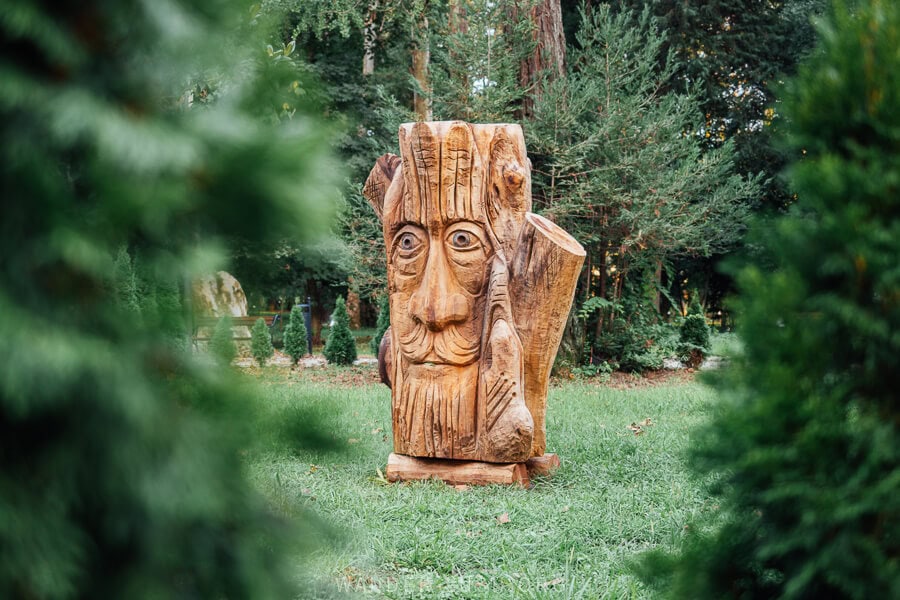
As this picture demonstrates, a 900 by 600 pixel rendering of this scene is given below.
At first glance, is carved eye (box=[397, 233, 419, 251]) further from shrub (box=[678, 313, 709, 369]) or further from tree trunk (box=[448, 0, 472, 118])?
shrub (box=[678, 313, 709, 369])

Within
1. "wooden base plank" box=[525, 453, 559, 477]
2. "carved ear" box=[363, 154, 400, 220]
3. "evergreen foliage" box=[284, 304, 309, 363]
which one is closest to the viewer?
"wooden base plank" box=[525, 453, 559, 477]

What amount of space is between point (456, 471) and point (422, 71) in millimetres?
11839

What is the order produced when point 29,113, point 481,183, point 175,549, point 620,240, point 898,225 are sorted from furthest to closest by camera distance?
1. point 620,240
2. point 481,183
3. point 898,225
4. point 175,549
5. point 29,113

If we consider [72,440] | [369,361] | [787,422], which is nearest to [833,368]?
[787,422]

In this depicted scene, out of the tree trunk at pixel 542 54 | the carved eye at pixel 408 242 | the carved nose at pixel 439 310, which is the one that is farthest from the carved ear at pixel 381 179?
the tree trunk at pixel 542 54

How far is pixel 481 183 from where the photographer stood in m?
A: 4.88

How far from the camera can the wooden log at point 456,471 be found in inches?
191

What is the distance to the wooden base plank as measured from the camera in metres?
5.19

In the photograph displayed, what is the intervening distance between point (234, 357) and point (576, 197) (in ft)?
30.3

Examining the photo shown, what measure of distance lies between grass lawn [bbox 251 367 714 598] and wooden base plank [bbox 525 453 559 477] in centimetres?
9

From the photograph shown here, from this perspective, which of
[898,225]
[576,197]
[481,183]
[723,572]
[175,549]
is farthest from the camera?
[576,197]

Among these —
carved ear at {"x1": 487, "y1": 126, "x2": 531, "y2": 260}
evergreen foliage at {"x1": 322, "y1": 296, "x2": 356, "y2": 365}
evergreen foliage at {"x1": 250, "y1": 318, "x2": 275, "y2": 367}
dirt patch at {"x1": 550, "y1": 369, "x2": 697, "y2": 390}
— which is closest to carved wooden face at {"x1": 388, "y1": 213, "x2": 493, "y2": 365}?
carved ear at {"x1": 487, "y1": 126, "x2": 531, "y2": 260}

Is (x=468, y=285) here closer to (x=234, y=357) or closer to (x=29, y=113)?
(x=234, y=357)

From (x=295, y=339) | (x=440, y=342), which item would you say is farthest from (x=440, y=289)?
(x=295, y=339)
